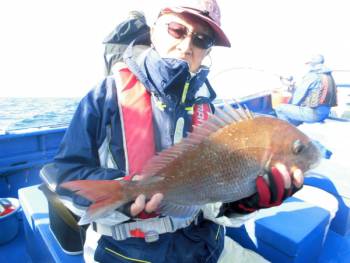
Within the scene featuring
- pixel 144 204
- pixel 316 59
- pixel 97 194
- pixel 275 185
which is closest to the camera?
pixel 97 194

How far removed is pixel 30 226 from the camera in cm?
236

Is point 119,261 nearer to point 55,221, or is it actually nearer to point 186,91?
point 55,221

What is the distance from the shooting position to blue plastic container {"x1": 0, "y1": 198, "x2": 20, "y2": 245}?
262 centimetres

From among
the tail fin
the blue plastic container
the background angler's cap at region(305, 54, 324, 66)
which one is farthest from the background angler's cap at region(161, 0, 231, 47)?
the background angler's cap at region(305, 54, 324, 66)

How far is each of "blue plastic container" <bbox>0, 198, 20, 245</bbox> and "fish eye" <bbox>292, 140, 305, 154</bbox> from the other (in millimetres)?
2622

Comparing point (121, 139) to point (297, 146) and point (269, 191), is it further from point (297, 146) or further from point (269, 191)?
point (297, 146)

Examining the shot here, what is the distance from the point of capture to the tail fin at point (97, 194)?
116 cm

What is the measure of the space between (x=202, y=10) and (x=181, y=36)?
0.63ft

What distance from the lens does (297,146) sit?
4.70 ft

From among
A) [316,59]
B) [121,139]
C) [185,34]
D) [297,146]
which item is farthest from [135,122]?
[316,59]

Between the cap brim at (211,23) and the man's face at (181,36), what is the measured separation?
0.11 feet

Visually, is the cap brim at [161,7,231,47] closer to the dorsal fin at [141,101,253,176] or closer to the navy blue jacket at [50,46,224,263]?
the navy blue jacket at [50,46,224,263]

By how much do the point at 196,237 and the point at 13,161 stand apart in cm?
270

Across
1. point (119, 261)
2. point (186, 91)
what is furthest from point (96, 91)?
point (119, 261)
